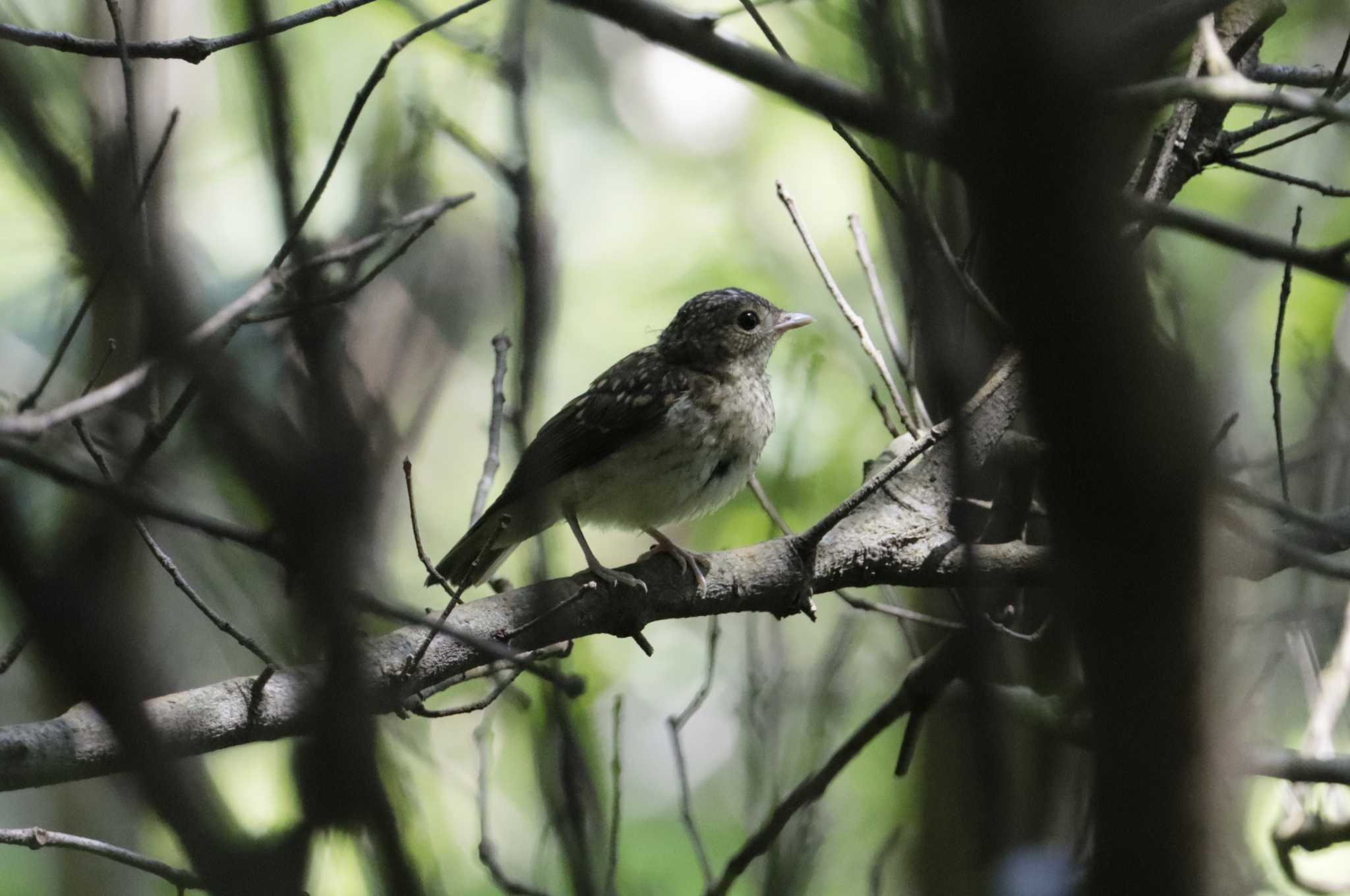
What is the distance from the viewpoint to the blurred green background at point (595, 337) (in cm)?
434

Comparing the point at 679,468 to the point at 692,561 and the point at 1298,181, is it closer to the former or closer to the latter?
the point at 692,561

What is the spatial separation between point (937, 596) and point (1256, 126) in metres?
2.30

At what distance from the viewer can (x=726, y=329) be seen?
5.27 metres

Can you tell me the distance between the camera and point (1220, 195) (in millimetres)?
7402

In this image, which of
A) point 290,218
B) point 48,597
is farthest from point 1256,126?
point 48,597

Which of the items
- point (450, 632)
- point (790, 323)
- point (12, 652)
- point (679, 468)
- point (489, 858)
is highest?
point (790, 323)

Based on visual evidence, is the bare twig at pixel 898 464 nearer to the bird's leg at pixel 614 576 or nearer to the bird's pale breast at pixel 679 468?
the bird's leg at pixel 614 576

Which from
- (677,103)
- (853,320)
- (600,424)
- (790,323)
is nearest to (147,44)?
(853,320)

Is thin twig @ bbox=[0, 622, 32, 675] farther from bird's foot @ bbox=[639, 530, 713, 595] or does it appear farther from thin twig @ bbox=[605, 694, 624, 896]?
bird's foot @ bbox=[639, 530, 713, 595]

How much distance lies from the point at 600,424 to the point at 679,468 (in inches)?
14.8

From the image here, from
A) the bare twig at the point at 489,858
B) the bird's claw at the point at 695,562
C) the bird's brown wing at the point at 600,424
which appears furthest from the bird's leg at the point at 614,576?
the bird's brown wing at the point at 600,424

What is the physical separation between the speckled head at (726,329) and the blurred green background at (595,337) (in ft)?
1.30

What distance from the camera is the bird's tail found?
4402 mm

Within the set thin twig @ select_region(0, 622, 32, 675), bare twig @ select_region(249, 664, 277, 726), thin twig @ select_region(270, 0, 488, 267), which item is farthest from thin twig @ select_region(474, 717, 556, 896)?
thin twig @ select_region(270, 0, 488, 267)
